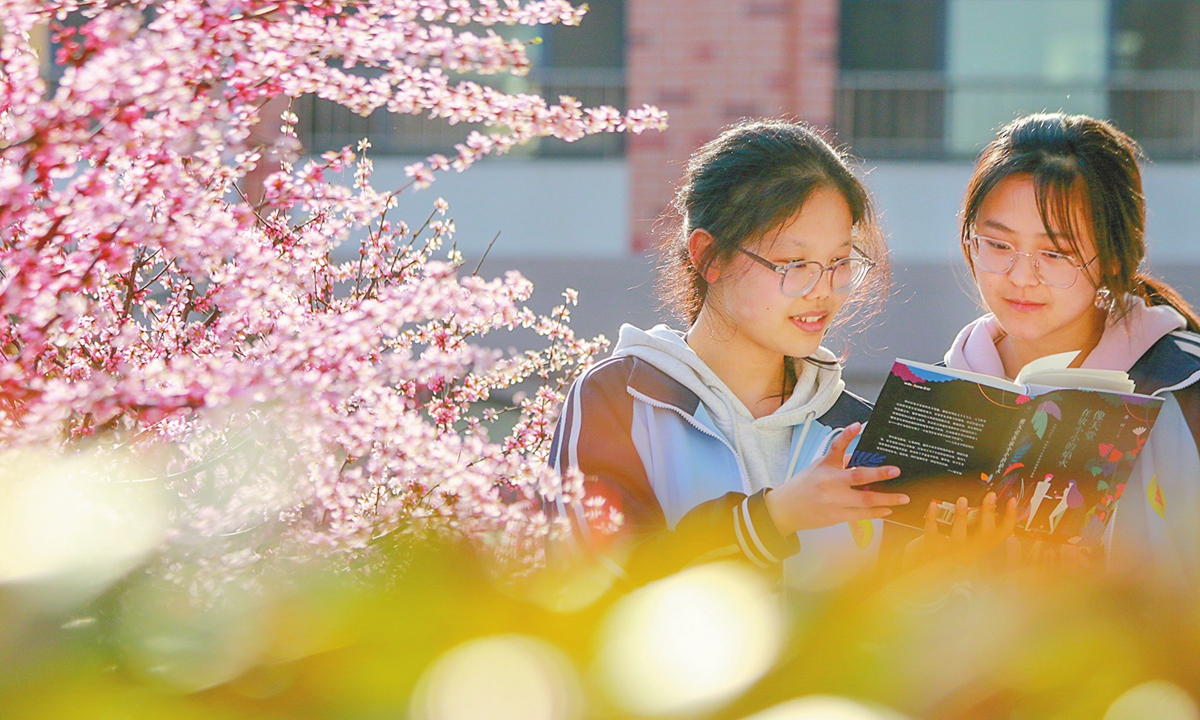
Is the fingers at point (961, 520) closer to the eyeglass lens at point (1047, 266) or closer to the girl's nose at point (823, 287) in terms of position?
the girl's nose at point (823, 287)

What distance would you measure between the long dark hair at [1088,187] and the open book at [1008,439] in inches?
18.0

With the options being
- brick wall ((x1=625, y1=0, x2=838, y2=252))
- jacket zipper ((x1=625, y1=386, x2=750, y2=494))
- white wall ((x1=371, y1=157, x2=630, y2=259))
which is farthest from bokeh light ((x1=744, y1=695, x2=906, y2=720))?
white wall ((x1=371, y1=157, x2=630, y2=259))

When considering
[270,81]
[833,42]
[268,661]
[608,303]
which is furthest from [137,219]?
[833,42]

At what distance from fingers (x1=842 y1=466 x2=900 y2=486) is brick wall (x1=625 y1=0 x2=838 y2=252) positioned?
20.1 feet

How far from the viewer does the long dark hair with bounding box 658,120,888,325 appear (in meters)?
2.05

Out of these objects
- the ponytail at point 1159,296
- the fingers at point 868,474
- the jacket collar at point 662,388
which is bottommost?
the fingers at point 868,474

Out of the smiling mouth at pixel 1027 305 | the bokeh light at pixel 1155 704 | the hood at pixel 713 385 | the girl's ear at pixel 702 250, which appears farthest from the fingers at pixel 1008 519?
the bokeh light at pixel 1155 704

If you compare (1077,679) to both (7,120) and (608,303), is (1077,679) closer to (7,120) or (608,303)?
(7,120)

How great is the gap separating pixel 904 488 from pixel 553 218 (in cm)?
653

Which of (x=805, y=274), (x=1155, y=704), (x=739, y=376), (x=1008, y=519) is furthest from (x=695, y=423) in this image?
(x=1155, y=704)

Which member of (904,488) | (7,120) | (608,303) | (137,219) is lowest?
(608,303)

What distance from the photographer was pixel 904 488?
1.81 metres

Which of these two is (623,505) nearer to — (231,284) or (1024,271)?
(231,284)

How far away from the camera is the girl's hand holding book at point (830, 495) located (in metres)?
1.73
